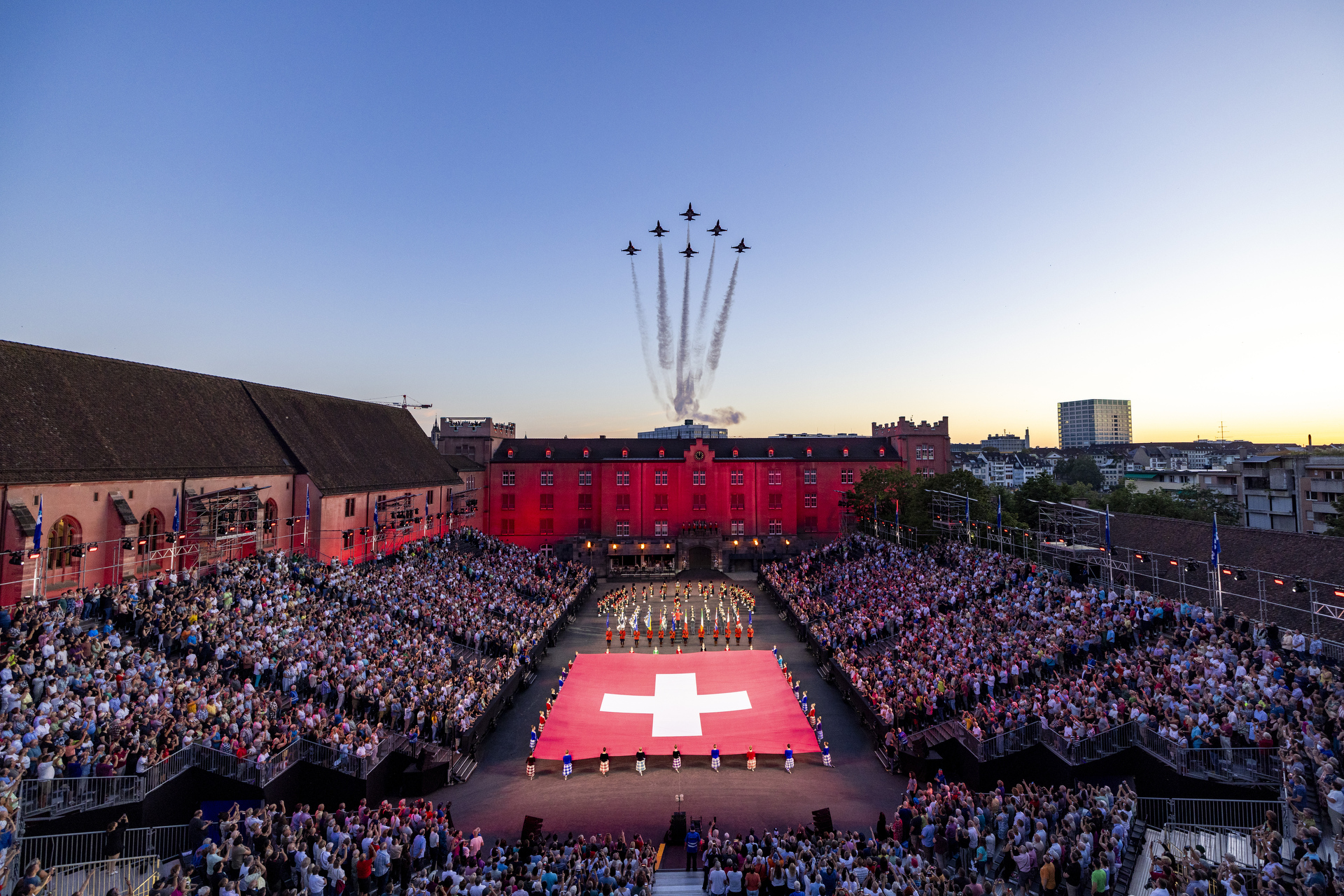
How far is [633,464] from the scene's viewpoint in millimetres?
76250

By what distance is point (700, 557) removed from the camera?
7294cm

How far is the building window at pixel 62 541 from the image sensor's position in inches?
1080

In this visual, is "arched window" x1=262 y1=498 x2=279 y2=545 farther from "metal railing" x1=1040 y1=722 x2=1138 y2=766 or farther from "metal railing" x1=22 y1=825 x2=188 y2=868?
"metal railing" x1=1040 y1=722 x2=1138 y2=766

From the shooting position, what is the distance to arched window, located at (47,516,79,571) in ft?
90.1

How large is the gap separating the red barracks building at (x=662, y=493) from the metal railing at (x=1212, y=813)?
56355mm

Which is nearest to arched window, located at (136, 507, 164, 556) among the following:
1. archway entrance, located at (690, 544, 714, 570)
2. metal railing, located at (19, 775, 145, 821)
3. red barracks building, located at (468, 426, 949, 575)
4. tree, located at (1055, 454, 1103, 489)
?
metal railing, located at (19, 775, 145, 821)

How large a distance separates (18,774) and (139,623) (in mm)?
9361

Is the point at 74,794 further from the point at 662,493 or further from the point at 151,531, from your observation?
the point at 662,493

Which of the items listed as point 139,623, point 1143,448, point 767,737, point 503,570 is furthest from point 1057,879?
point 1143,448

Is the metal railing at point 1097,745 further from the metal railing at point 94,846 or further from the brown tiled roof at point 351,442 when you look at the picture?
the brown tiled roof at point 351,442

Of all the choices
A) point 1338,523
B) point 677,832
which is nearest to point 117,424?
point 677,832

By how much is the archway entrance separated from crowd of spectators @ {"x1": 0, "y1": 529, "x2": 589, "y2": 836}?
1365 inches

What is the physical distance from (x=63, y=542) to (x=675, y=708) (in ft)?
87.5

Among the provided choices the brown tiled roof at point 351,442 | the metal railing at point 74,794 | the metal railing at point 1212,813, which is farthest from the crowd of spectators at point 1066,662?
the brown tiled roof at point 351,442
